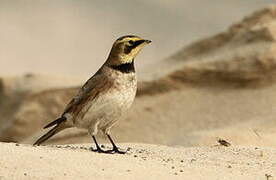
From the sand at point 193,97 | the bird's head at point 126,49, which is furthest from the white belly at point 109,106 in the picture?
the sand at point 193,97

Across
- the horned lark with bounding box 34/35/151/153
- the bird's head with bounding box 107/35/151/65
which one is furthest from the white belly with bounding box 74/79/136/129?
the bird's head with bounding box 107/35/151/65

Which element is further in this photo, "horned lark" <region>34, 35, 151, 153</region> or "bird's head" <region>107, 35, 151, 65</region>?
"bird's head" <region>107, 35, 151, 65</region>

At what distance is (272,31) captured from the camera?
16.2 metres

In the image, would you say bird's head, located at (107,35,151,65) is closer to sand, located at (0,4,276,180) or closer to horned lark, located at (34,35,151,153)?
horned lark, located at (34,35,151,153)

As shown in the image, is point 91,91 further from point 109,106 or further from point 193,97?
point 193,97

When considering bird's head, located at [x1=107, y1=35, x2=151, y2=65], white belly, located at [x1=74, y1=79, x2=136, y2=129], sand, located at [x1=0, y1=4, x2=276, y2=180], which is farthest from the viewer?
sand, located at [x1=0, y1=4, x2=276, y2=180]

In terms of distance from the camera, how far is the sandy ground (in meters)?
7.40

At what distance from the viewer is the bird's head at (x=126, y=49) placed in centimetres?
891

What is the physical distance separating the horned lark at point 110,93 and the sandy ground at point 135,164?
36cm

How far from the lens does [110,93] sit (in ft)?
28.3

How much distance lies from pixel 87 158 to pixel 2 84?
10.3 meters

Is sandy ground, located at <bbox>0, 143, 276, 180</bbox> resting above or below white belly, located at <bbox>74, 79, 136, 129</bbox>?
below

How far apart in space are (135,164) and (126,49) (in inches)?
57.6

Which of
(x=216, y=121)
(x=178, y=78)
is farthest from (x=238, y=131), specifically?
(x=178, y=78)
